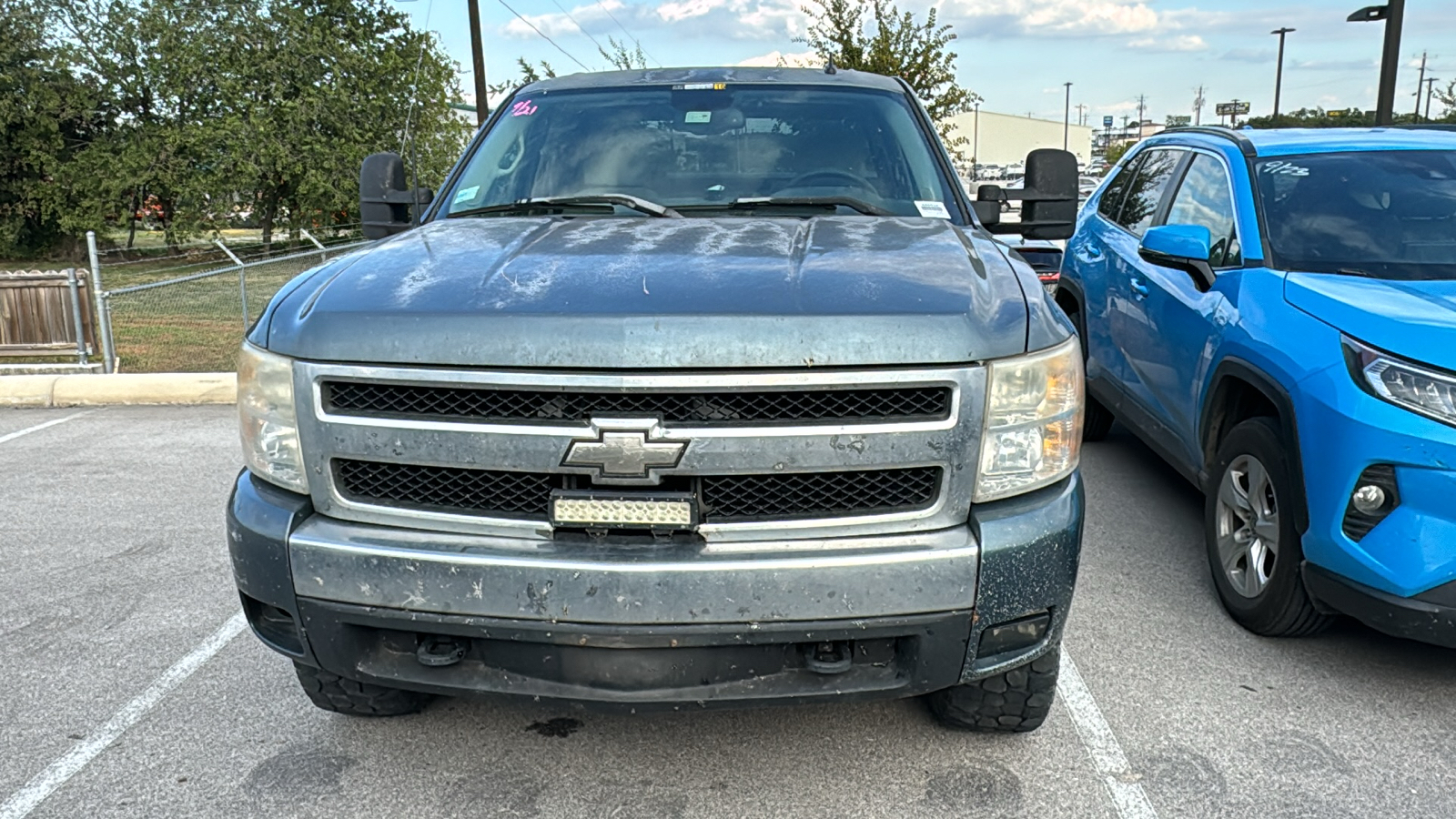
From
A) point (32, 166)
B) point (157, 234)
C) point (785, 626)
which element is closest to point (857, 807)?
point (785, 626)

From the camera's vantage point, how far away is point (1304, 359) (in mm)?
3609

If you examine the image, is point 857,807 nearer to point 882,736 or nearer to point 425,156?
point 882,736

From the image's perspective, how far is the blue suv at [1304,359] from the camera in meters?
3.25

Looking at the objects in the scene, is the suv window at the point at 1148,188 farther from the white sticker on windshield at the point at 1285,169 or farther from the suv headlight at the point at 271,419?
the suv headlight at the point at 271,419

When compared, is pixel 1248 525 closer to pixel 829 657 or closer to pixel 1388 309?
pixel 1388 309

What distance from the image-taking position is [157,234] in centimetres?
3161

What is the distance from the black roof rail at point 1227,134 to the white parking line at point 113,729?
14.9 feet

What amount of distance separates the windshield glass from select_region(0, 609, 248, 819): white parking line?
163 inches

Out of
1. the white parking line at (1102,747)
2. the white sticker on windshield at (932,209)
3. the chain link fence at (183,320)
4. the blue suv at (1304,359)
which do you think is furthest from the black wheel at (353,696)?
the chain link fence at (183,320)

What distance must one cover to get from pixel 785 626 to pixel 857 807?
2.42 ft

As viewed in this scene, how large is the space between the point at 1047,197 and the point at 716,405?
2.32 metres

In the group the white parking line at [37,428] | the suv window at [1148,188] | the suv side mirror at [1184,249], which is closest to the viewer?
the suv side mirror at [1184,249]

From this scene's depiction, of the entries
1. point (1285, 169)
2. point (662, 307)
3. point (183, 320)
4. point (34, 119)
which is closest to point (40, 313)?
point (183, 320)

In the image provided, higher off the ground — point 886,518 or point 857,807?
point 886,518
